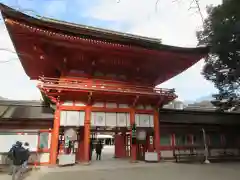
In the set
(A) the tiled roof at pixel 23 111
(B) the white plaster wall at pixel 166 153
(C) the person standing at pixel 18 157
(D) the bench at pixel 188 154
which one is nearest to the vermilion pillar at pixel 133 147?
(B) the white plaster wall at pixel 166 153

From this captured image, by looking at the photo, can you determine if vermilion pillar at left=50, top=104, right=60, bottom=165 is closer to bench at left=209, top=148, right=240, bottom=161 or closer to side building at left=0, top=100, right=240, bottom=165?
side building at left=0, top=100, right=240, bottom=165

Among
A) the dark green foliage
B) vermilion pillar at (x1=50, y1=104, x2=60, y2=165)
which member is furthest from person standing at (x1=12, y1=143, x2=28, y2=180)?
the dark green foliage

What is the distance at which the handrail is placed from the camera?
14.0 m

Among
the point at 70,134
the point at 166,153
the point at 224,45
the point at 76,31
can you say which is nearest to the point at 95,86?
the point at 70,134

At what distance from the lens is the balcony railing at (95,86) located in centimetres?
1380

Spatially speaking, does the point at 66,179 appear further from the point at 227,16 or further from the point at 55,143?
the point at 227,16

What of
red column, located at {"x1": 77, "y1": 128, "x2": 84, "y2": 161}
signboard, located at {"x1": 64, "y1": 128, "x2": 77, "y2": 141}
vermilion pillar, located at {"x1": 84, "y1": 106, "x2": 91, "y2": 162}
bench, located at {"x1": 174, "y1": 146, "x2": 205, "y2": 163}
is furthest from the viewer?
bench, located at {"x1": 174, "y1": 146, "x2": 205, "y2": 163}

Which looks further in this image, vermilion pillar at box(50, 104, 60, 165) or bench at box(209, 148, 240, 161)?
bench at box(209, 148, 240, 161)

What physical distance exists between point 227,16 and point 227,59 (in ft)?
11.0

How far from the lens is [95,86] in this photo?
1509 centimetres

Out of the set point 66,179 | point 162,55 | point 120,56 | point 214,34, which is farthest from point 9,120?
point 214,34

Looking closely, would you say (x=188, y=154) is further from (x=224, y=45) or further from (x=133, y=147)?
(x=224, y=45)

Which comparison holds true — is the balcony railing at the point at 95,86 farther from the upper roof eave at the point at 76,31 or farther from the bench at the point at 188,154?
the bench at the point at 188,154

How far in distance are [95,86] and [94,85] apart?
0.60 feet
